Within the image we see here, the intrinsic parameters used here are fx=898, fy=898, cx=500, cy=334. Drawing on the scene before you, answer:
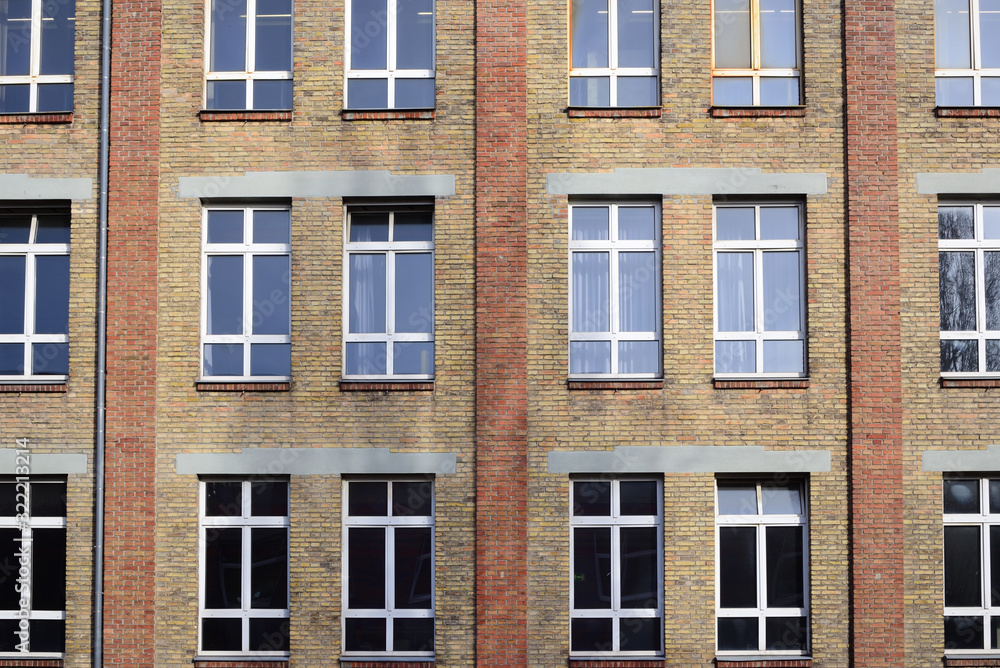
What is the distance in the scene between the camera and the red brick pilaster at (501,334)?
11617mm

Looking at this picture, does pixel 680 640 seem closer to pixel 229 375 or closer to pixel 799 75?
pixel 229 375

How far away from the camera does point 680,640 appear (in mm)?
11727

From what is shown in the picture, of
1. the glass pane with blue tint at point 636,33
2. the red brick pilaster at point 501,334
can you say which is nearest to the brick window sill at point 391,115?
the red brick pilaster at point 501,334

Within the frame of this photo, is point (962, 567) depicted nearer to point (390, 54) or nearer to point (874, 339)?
point (874, 339)

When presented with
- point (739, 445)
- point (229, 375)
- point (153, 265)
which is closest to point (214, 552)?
point (229, 375)

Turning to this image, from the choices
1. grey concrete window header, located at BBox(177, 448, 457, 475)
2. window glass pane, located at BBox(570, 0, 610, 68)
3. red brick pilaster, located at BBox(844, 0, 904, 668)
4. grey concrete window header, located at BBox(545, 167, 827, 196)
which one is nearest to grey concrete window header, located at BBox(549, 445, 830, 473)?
red brick pilaster, located at BBox(844, 0, 904, 668)

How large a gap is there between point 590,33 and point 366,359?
5.59 m

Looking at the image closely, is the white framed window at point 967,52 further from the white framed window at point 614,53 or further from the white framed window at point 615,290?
the white framed window at point 615,290

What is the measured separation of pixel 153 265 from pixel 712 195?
7.63 metres

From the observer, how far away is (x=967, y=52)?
12.6m

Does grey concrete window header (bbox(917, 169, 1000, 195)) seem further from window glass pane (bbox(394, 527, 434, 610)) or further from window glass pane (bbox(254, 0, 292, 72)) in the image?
window glass pane (bbox(254, 0, 292, 72))

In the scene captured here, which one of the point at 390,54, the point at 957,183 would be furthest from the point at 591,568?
the point at 390,54

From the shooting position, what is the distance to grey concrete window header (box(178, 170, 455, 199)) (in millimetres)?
12234

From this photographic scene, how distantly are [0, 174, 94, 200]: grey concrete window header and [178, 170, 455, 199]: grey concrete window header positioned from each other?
1.32 m
